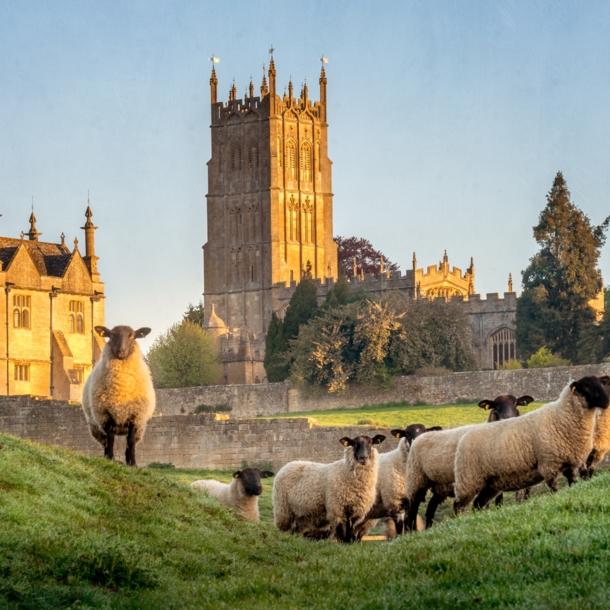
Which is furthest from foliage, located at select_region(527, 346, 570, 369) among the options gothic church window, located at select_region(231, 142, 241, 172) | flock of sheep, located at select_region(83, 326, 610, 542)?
gothic church window, located at select_region(231, 142, 241, 172)

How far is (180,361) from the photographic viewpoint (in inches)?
3088

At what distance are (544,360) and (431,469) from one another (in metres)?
47.4

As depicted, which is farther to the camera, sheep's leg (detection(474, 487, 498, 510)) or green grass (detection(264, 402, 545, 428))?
green grass (detection(264, 402, 545, 428))

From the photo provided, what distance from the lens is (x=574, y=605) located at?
9.08 metres

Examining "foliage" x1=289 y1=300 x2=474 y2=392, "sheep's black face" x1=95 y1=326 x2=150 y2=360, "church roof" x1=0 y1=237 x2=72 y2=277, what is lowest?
"sheep's black face" x1=95 y1=326 x2=150 y2=360

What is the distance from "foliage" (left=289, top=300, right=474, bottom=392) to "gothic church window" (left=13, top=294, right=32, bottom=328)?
14.6 meters

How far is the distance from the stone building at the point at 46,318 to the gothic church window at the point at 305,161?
47.6 m

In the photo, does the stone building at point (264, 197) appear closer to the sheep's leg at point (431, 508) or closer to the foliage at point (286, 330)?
the foliage at point (286, 330)

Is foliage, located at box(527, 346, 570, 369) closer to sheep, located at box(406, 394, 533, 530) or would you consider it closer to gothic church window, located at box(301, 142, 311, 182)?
sheep, located at box(406, 394, 533, 530)

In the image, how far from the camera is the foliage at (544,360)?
64250mm

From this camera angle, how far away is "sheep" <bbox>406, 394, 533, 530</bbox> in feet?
59.1

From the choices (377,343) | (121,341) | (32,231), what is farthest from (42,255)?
(121,341)

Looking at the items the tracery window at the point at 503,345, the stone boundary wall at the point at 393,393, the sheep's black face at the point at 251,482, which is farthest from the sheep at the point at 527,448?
the tracery window at the point at 503,345

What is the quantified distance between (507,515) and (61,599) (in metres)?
5.33
